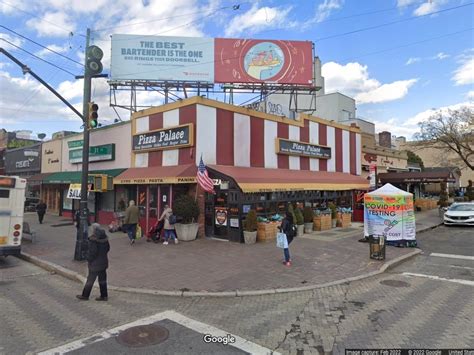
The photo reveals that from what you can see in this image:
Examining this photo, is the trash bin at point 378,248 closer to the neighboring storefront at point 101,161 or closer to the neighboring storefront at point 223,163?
the neighboring storefront at point 223,163

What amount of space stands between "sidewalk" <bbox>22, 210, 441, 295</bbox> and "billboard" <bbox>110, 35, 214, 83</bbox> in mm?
9717

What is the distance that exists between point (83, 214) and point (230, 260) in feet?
15.6

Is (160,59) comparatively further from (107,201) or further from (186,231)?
(186,231)

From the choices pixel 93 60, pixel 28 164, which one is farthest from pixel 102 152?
pixel 28 164

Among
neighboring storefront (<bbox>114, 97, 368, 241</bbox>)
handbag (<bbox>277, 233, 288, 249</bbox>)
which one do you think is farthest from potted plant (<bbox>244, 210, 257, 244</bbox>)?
handbag (<bbox>277, 233, 288, 249</bbox>)

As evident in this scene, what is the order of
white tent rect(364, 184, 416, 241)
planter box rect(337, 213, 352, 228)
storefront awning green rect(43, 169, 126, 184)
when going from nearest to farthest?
white tent rect(364, 184, 416, 241) → planter box rect(337, 213, 352, 228) → storefront awning green rect(43, 169, 126, 184)

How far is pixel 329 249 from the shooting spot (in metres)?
12.2

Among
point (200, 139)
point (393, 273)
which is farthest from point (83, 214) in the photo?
point (393, 273)

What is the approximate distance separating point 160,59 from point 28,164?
17.2 metres

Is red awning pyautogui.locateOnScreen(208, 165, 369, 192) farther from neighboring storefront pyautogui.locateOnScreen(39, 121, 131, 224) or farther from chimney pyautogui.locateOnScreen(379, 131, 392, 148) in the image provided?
chimney pyautogui.locateOnScreen(379, 131, 392, 148)

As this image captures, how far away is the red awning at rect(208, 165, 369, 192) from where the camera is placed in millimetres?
13680

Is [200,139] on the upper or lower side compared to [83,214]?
upper

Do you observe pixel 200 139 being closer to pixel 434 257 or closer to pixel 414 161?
pixel 434 257

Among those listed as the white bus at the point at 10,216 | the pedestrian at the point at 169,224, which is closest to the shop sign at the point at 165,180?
the pedestrian at the point at 169,224
